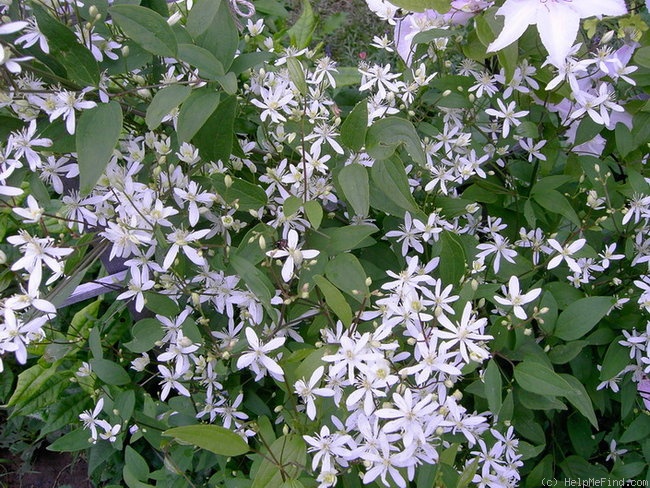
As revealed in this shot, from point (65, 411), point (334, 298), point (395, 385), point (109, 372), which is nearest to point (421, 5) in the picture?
point (334, 298)

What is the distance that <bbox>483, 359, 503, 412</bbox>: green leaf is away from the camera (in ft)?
2.71

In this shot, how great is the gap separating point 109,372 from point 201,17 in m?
0.64

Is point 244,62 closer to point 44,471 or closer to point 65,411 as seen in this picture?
point 65,411

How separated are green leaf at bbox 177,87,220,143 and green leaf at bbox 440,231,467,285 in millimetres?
377

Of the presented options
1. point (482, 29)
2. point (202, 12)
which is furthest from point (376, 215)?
point (202, 12)

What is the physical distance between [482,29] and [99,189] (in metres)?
0.64

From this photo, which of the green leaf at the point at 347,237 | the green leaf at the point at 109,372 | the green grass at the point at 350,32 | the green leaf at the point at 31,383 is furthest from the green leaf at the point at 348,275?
the green grass at the point at 350,32

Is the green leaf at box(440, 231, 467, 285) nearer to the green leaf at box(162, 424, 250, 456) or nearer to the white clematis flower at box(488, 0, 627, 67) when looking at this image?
the white clematis flower at box(488, 0, 627, 67)

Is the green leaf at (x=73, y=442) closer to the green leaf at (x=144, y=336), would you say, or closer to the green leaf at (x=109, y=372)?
the green leaf at (x=109, y=372)

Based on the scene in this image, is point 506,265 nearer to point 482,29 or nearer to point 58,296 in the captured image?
point 482,29

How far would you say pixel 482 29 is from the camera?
896 millimetres

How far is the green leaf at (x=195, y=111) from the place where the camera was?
756 millimetres

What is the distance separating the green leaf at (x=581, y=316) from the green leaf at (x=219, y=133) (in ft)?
1.98

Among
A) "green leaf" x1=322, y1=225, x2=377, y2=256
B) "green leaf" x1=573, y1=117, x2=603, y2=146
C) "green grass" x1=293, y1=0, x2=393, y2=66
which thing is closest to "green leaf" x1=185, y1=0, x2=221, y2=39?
"green leaf" x1=322, y1=225, x2=377, y2=256
